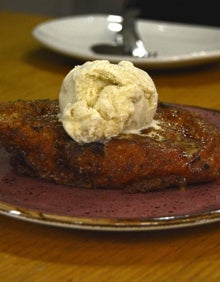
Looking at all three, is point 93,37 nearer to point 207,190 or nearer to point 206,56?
point 206,56

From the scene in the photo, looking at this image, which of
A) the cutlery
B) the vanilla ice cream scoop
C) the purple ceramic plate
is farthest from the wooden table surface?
the cutlery

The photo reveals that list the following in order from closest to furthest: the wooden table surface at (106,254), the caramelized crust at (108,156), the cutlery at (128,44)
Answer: the wooden table surface at (106,254)
the caramelized crust at (108,156)
the cutlery at (128,44)

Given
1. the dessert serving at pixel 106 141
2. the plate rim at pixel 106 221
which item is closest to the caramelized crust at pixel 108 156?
the dessert serving at pixel 106 141

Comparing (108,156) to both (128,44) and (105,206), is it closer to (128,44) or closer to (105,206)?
(105,206)

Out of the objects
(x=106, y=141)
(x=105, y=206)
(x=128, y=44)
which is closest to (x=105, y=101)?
(x=106, y=141)

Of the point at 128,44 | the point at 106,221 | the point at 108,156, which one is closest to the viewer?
the point at 106,221

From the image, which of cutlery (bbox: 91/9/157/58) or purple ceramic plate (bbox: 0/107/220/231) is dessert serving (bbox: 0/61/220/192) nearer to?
purple ceramic plate (bbox: 0/107/220/231)

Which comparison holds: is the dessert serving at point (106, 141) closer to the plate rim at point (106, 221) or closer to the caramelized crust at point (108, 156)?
the caramelized crust at point (108, 156)
